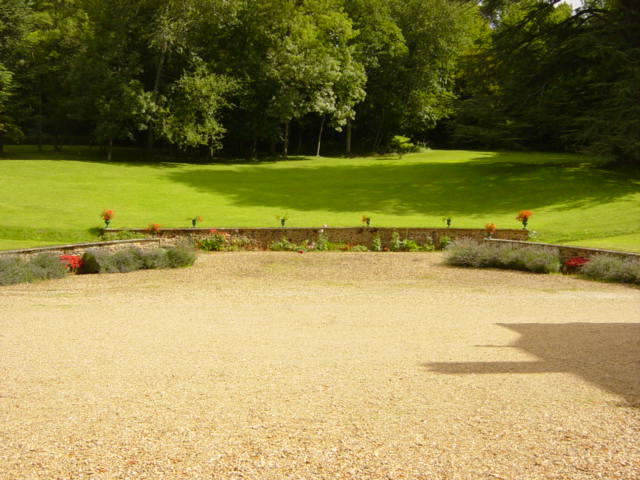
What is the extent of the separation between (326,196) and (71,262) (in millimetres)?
14001

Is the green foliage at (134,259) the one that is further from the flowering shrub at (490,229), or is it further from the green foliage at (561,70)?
the green foliage at (561,70)

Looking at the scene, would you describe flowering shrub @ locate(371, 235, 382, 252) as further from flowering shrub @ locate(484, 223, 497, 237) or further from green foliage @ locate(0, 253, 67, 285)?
green foliage @ locate(0, 253, 67, 285)

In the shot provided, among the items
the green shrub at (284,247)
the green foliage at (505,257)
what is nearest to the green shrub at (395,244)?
the green foliage at (505,257)

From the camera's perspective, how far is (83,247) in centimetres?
1462

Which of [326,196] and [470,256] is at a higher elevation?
[326,196]

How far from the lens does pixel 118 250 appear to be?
15297 millimetres

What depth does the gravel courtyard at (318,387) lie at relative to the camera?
3850 millimetres

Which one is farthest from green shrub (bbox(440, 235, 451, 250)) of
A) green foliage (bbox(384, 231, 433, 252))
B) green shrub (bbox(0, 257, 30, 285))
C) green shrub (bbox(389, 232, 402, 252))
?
green shrub (bbox(0, 257, 30, 285))

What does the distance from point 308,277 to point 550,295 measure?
511 centimetres

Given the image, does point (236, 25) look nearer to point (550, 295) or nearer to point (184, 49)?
point (184, 49)

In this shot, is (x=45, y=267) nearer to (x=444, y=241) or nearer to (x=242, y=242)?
(x=242, y=242)

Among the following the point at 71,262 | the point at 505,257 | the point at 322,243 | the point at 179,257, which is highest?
the point at 505,257

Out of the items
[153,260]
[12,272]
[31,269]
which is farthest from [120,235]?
[12,272]

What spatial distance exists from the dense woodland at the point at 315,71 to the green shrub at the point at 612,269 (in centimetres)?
1293
